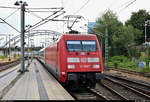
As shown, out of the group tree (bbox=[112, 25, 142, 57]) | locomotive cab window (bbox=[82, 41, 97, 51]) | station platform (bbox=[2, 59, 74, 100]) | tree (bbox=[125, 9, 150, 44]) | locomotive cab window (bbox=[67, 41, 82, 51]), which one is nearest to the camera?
station platform (bbox=[2, 59, 74, 100])

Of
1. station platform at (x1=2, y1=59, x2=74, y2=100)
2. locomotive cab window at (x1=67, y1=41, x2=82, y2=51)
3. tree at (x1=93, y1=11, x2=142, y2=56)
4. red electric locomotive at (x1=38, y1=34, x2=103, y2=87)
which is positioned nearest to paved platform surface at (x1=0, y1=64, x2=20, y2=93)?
station platform at (x1=2, y1=59, x2=74, y2=100)

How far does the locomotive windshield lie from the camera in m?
12.8

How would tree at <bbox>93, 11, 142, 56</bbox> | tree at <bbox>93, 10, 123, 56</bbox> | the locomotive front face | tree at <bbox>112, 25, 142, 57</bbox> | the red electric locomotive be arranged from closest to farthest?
the red electric locomotive < the locomotive front face < tree at <bbox>112, 25, 142, 57</bbox> < tree at <bbox>93, 11, 142, 56</bbox> < tree at <bbox>93, 10, 123, 56</bbox>

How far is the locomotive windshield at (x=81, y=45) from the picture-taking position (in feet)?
41.9

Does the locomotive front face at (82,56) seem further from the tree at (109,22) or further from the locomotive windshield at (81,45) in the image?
the tree at (109,22)

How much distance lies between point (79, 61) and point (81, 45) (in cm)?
102

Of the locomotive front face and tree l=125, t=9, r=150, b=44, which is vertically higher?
tree l=125, t=9, r=150, b=44

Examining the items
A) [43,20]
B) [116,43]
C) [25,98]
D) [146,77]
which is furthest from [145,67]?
[116,43]

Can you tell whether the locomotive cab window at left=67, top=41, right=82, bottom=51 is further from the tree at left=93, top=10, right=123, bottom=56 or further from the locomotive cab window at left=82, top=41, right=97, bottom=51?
the tree at left=93, top=10, right=123, bottom=56

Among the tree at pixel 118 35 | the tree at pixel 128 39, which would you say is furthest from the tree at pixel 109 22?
the tree at pixel 128 39

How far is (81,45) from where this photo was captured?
12.9 m

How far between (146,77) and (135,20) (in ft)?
141

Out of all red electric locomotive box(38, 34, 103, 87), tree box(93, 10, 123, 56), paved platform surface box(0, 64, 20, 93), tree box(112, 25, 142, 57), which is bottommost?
paved platform surface box(0, 64, 20, 93)

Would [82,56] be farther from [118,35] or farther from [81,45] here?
[118,35]
